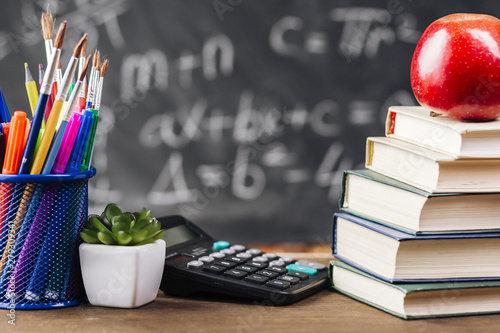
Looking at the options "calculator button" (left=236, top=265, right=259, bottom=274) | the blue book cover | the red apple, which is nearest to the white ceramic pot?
"calculator button" (left=236, top=265, right=259, bottom=274)

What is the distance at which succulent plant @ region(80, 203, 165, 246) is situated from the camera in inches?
26.9

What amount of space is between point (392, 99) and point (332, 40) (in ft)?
0.49

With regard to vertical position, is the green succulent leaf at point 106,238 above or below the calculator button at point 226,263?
above

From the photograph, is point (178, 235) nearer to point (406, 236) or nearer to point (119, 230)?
point (119, 230)

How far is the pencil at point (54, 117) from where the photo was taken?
0.64 meters

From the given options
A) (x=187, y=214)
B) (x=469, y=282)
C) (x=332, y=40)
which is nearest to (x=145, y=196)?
(x=187, y=214)

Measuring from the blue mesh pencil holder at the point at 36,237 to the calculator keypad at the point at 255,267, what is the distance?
16 centimetres

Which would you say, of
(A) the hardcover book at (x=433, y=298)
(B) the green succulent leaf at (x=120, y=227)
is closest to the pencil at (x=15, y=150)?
(B) the green succulent leaf at (x=120, y=227)

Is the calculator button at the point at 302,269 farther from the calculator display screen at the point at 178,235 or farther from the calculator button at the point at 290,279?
the calculator display screen at the point at 178,235

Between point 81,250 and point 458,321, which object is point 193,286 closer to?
point 81,250

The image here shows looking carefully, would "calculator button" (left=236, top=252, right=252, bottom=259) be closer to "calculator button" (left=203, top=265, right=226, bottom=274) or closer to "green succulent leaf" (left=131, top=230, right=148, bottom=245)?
"calculator button" (left=203, top=265, right=226, bottom=274)

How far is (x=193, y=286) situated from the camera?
733 millimetres

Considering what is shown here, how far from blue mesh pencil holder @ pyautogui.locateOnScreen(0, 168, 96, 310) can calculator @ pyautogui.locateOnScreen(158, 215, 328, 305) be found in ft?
0.43

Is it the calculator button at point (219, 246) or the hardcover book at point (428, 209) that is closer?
the hardcover book at point (428, 209)
